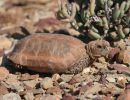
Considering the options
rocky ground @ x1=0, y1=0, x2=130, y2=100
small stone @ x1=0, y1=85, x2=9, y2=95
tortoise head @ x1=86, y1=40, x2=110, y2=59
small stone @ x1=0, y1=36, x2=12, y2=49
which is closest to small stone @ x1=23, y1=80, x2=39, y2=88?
rocky ground @ x1=0, y1=0, x2=130, y2=100

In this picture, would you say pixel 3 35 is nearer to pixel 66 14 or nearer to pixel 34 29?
pixel 34 29

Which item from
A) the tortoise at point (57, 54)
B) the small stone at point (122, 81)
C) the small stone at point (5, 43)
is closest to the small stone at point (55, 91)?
the tortoise at point (57, 54)

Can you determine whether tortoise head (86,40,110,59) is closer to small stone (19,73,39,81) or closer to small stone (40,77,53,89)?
small stone (40,77,53,89)

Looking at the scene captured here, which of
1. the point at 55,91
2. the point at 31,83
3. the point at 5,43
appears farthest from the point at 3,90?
the point at 5,43

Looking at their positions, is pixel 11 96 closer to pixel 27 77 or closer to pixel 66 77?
pixel 27 77

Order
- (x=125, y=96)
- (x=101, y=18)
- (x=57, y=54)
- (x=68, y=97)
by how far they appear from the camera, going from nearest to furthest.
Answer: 1. (x=125, y=96)
2. (x=68, y=97)
3. (x=57, y=54)
4. (x=101, y=18)

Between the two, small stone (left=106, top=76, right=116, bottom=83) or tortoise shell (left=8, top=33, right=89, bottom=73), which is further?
tortoise shell (left=8, top=33, right=89, bottom=73)

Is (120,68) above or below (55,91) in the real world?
above
